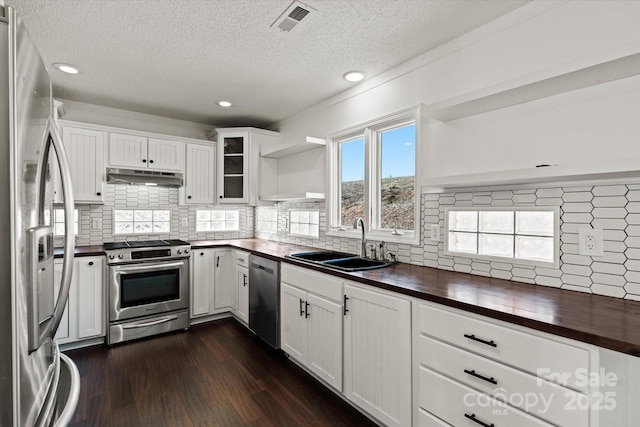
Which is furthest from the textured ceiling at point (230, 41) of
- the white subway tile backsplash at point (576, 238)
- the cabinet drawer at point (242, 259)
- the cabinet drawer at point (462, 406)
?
the cabinet drawer at point (462, 406)

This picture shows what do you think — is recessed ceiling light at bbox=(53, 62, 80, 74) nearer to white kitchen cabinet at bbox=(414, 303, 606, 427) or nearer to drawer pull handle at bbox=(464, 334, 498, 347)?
white kitchen cabinet at bbox=(414, 303, 606, 427)

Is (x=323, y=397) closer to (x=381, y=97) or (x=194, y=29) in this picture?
(x=381, y=97)

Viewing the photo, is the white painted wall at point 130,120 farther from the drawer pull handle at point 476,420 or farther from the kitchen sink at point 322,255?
the drawer pull handle at point 476,420

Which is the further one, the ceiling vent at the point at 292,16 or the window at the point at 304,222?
the window at the point at 304,222

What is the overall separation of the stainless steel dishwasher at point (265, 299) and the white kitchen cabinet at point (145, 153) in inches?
61.4

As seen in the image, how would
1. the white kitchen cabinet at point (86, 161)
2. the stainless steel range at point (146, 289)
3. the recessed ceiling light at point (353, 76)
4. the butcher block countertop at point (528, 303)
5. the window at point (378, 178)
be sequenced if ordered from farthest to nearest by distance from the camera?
the white kitchen cabinet at point (86, 161)
the stainless steel range at point (146, 289)
the recessed ceiling light at point (353, 76)
the window at point (378, 178)
the butcher block countertop at point (528, 303)

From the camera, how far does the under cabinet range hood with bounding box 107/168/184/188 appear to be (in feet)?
11.0

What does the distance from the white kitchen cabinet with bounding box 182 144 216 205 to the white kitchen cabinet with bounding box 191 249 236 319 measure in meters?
0.70

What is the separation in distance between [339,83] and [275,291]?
1970 millimetres

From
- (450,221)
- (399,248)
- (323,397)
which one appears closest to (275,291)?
(323,397)

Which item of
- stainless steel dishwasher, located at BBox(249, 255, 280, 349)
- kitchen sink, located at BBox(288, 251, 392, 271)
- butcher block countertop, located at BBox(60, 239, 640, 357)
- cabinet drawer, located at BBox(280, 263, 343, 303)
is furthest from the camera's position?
stainless steel dishwasher, located at BBox(249, 255, 280, 349)

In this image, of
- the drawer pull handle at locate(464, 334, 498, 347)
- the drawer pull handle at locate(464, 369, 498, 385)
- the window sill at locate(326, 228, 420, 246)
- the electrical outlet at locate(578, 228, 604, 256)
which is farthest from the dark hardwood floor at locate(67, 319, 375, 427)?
the electrical outlet at locate(578, 228, 604, 256)

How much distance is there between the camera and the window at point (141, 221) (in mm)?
3725

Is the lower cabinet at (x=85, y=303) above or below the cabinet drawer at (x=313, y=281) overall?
below
